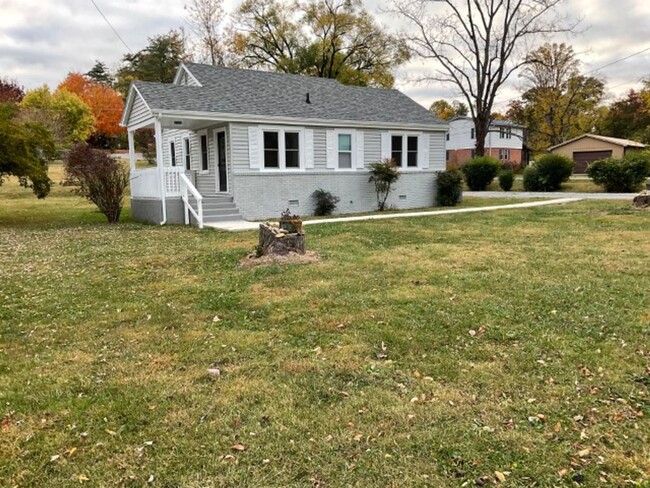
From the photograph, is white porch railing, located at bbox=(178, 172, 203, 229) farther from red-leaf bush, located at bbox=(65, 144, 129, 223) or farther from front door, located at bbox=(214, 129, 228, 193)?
red-leaf bush, located at bbox=(65, 144, 129, 223)

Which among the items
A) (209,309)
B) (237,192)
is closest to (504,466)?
(209,309)

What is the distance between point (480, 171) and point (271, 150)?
51.8 ft

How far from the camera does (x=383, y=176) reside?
55.2 feet

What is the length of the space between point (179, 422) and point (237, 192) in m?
11.9

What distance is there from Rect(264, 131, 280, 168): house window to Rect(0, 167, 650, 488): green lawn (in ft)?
25.9

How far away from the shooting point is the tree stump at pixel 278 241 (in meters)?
7.75

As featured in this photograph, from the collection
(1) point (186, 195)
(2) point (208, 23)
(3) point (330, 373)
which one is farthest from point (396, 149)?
(2) point (208, 23)

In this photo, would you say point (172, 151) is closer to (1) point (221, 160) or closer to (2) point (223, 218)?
(1) point (221, 160)

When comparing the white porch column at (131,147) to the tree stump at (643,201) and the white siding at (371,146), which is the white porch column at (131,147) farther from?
the tree stump at (643,201)

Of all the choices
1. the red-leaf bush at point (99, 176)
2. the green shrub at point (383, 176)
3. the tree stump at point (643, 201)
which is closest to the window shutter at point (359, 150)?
the green shrub at point (383, 176)

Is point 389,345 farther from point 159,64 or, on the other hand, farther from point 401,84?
point 159,64

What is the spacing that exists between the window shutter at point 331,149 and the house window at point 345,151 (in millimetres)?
332

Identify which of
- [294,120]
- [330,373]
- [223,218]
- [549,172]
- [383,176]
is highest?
[294,120]

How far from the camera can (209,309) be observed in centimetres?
538
